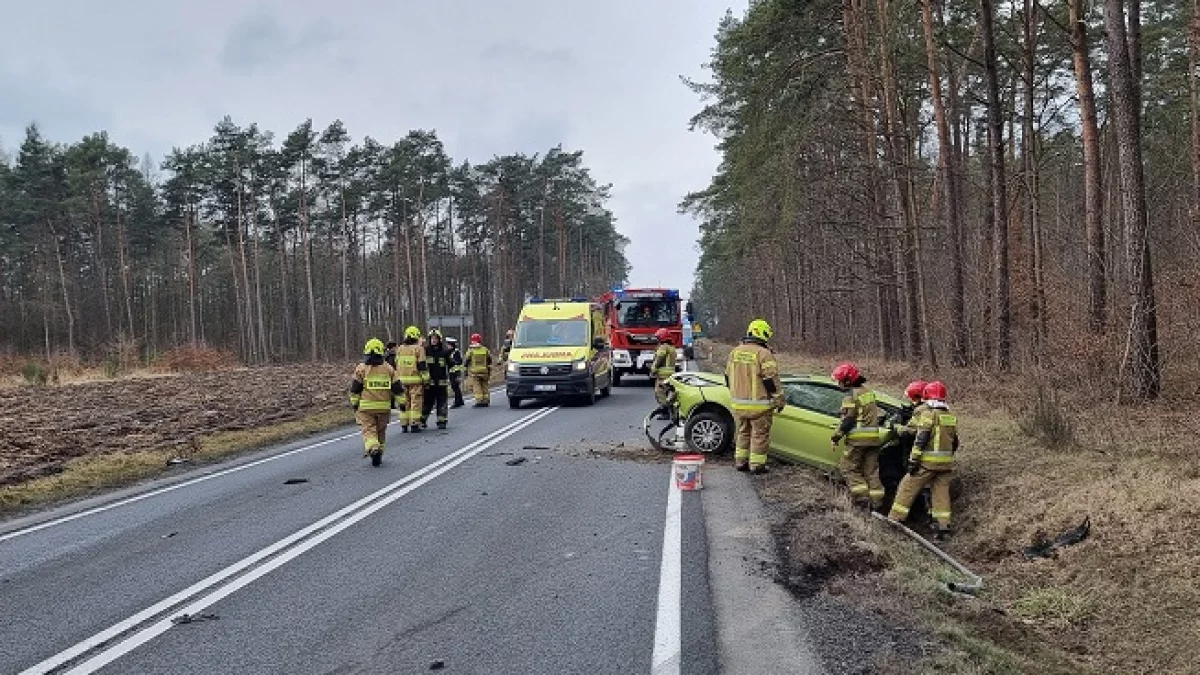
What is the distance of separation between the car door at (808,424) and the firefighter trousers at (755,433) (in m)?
0.32

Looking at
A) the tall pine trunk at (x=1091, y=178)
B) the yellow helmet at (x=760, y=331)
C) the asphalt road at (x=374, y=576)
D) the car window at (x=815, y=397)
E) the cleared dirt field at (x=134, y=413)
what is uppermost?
the tall pine trunk at (x=1091, y=178)

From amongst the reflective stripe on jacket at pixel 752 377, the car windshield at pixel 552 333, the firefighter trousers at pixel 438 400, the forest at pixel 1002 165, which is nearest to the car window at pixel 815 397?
the reflective stripe on jacket at pixel 752 377

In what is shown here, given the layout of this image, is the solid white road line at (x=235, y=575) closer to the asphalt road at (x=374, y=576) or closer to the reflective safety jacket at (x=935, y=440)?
the asphalt road at (x=374, y=576)

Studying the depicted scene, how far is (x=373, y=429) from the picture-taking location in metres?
11.7

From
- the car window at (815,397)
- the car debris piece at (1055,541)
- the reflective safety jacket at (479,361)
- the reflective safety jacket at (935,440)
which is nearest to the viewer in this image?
the car debris piece at (1055,541)

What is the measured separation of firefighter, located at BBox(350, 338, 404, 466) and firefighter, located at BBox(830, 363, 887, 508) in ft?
19.2

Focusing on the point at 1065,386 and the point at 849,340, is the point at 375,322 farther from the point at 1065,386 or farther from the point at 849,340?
the point at 1065,386

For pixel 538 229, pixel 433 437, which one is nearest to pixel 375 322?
pixel 538 229

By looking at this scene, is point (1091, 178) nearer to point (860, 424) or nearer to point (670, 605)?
point (860, 424)

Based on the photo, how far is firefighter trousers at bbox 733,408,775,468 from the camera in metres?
10.2

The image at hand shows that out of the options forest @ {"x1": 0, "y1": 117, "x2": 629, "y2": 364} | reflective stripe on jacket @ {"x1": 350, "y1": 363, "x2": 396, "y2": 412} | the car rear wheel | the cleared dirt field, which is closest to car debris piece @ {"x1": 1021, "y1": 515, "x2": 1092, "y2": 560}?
the car rear wheel

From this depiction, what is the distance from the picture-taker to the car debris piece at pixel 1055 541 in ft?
22.4

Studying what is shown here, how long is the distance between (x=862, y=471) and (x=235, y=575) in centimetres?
628

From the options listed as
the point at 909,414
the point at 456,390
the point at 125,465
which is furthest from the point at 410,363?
the point at 909,414
